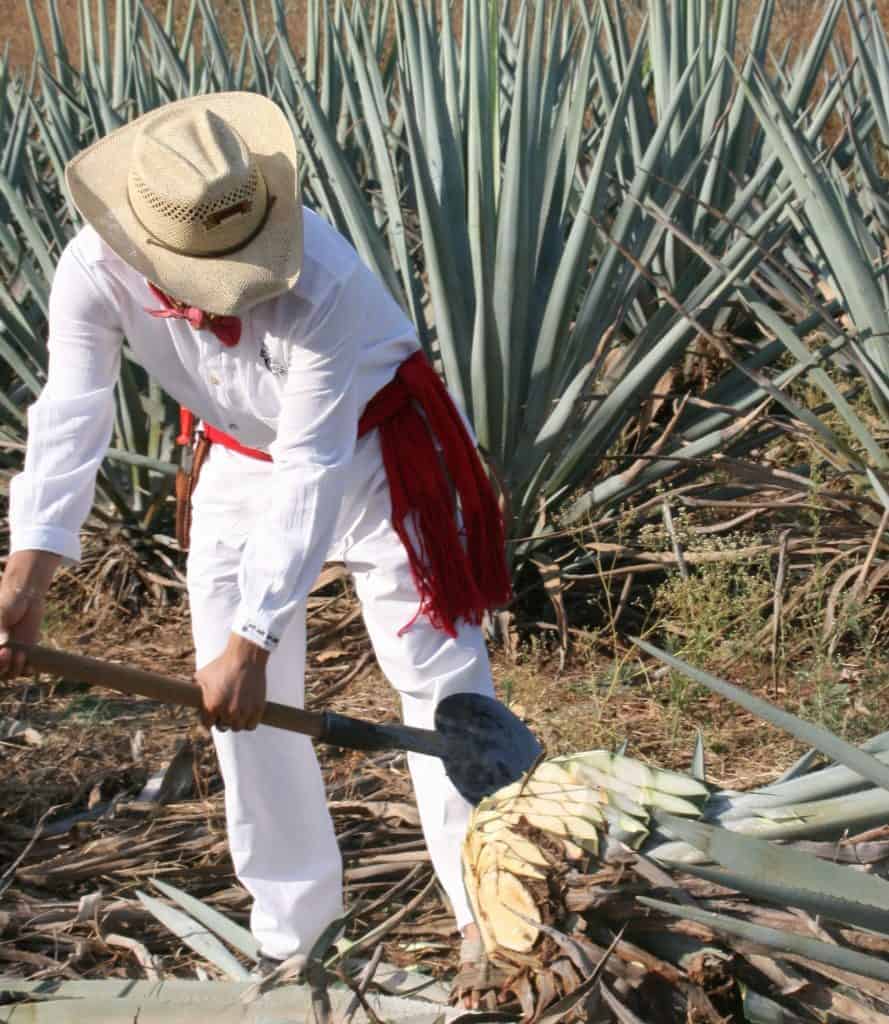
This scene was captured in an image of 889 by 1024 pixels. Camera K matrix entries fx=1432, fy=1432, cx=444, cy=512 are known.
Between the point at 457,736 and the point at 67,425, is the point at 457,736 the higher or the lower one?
the lower one

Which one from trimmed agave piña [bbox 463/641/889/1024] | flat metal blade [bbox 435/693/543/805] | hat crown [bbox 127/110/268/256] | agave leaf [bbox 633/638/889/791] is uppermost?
hat crown [bbox 127/110/268/256]

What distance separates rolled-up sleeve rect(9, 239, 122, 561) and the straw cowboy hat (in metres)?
0.14

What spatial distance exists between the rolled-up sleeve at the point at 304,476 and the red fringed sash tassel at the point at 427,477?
11.5 inches

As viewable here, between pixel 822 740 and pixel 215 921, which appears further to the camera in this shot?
pixel 215 921

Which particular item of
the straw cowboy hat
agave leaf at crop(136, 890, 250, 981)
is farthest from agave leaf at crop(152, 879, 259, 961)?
the straw cowboy hat

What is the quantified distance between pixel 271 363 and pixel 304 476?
0.22 metres

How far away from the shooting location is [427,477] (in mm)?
2518

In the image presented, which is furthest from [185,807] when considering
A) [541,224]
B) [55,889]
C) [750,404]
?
[750,404]

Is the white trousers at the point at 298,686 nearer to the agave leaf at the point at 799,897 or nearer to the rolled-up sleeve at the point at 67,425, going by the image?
the rolled-up sleeve at the point at 67,425

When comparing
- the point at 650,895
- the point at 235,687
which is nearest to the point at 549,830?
the point at 650,895

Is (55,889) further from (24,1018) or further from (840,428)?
(840,428)

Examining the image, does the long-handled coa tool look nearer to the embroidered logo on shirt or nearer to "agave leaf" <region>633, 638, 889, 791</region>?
the embroidered logo on shirt

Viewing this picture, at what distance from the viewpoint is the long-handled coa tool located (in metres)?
2.25

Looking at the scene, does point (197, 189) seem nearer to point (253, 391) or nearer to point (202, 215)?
point (202, 215)
